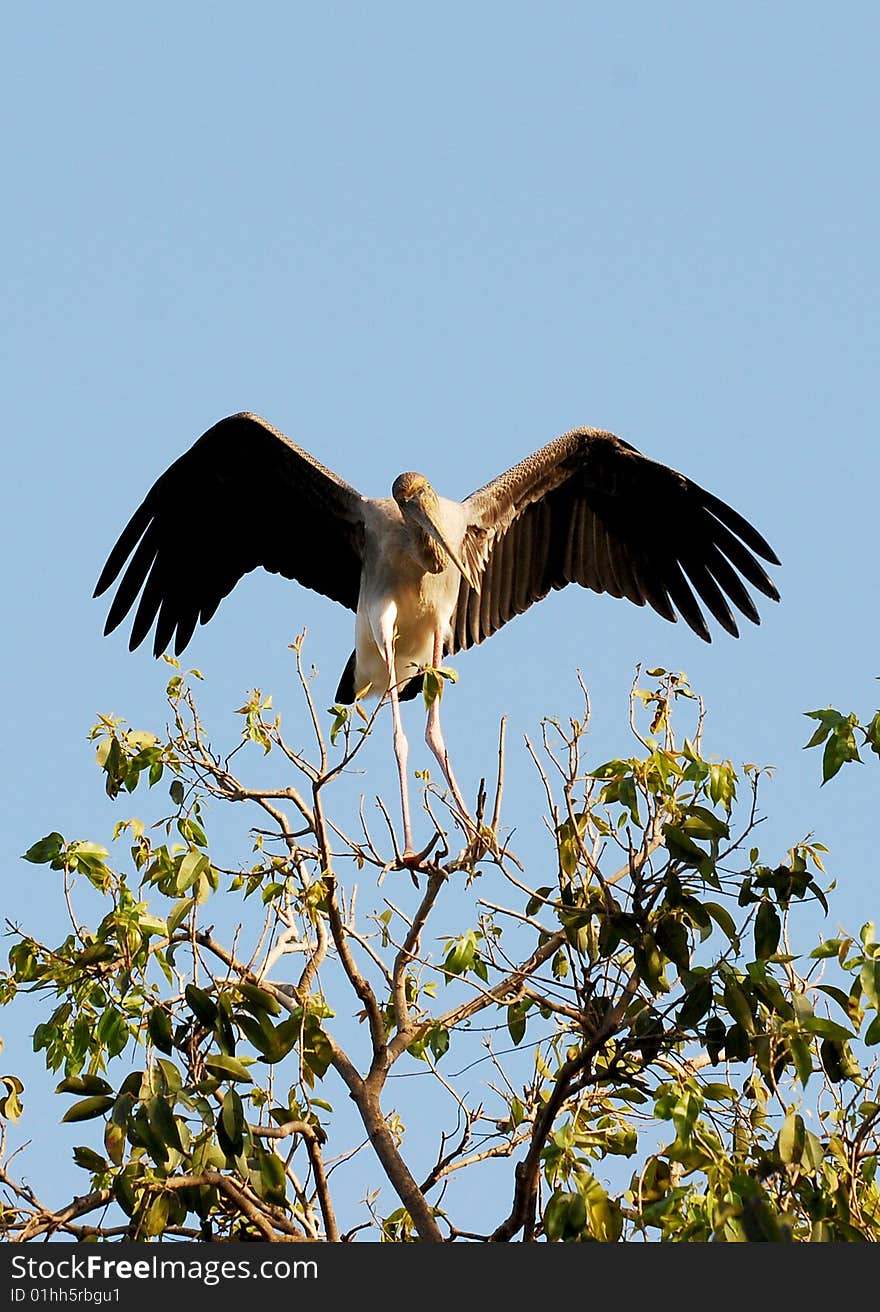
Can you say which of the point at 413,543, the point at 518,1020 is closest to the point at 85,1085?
the point at 518,1020

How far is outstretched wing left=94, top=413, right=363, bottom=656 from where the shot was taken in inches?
332

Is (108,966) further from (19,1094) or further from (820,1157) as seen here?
(820,1157)

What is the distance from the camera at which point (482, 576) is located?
28.4 feet

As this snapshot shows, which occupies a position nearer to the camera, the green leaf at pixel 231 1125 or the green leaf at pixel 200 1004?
the green leaf at pixel 231 1125

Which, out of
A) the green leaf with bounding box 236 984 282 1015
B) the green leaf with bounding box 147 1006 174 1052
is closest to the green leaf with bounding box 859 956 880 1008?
the green leaf with bounding box 236 984 282 1015

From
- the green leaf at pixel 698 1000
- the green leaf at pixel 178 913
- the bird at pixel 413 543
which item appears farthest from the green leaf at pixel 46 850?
the bird at pixel 413 543

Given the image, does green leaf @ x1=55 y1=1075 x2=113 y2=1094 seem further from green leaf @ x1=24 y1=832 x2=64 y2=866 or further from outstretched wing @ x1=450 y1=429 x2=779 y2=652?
outstretched wing @ x1=450 y1=429 x2=779 y2=652

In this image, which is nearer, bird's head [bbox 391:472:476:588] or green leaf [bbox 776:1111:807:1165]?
green leaf [bbox 776:1111:807:1165]

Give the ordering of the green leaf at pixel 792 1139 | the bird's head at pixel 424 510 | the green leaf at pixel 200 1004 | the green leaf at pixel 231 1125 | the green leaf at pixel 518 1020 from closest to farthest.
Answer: the green leaf at pixel 792 1139 → the green leaf at pixel 231 1125 → the green leaf at pixel 200 1004 → the green leaf at pixel 518 1020 → the bird's head at pixel 424 510

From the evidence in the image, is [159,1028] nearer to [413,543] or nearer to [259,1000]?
[259,1000]

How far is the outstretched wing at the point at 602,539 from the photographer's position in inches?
337

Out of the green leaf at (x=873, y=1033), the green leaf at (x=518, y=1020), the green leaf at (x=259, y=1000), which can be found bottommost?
the green leaf at (x=873, y=1033)

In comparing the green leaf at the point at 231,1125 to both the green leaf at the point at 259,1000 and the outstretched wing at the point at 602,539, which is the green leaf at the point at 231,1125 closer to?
the green leaf at the point at 259,1000

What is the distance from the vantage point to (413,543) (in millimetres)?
8039
